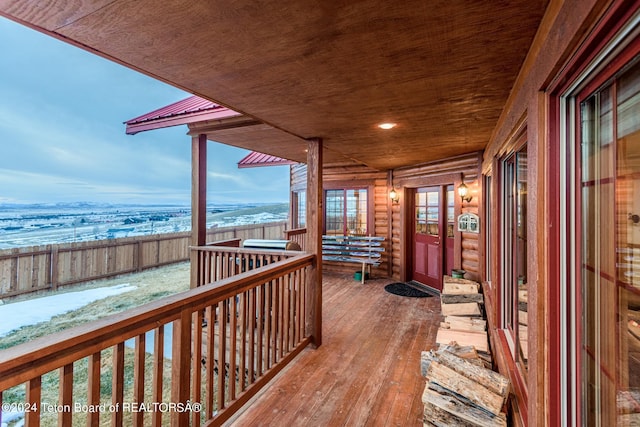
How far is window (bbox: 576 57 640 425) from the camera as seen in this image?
0.67 metres

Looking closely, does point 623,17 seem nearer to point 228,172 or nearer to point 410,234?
point 410,234

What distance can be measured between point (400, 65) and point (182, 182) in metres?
27.7

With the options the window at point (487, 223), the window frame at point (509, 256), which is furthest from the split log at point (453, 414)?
the window at point (487, 223)

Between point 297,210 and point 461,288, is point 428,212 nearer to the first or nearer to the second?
point 461,288

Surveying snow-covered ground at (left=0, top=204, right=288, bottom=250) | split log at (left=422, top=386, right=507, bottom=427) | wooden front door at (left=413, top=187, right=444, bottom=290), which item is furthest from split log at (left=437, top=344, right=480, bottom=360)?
snow-covered ground at (left=0, top=204, right=288, bottom=250)

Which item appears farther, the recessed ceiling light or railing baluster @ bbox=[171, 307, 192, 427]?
the recessed ceiling light

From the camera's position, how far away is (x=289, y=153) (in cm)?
556

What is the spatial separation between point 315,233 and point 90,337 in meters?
2.29

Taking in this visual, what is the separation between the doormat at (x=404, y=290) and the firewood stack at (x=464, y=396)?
305 centimetres

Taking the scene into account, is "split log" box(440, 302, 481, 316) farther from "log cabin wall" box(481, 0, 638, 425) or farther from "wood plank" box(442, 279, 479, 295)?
"log cabin wall" box(481, 0, 638, 425)

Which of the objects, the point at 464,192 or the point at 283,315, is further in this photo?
the point at 464,192

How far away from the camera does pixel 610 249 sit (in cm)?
77

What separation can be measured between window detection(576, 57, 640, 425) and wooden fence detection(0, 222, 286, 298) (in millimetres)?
8856

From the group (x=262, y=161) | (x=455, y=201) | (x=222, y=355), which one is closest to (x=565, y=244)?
(x=222, y=355)
